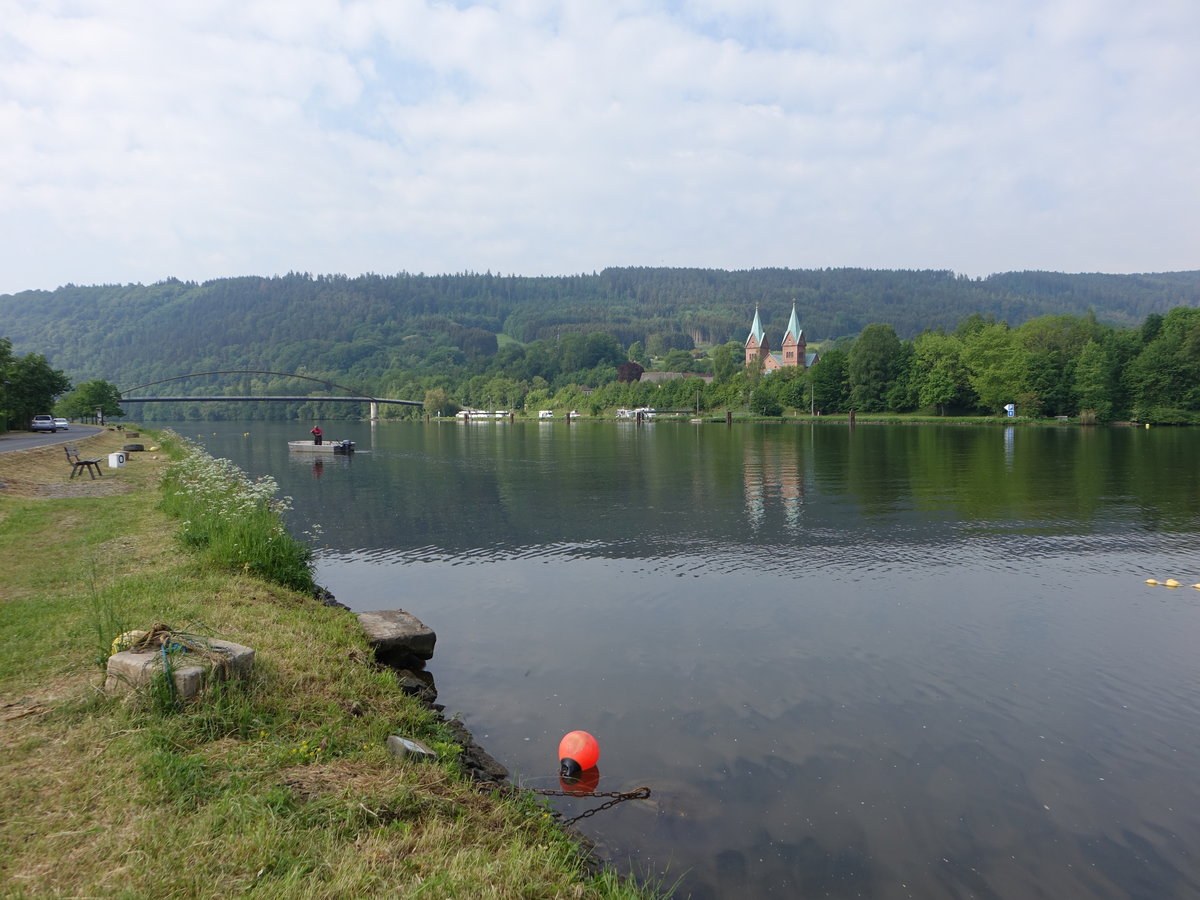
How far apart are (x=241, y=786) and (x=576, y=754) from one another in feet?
14.5

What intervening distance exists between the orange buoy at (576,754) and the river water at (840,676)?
278mm

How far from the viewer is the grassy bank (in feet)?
18.0

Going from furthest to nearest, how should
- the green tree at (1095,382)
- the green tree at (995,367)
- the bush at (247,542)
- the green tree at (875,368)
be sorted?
the green tree at (875,368) < the green tree at (995,367) < the green tree at (1095,382) < the bush at (247,542)

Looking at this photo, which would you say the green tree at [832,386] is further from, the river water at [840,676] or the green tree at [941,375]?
the river water at [840,676]

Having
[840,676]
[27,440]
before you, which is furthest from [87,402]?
[840,676]

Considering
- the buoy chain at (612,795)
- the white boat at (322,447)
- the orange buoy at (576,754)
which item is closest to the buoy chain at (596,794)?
the buoy chain at (612,795)

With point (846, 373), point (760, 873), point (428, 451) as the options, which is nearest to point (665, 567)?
point (760, 873)

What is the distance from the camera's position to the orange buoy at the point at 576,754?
968cm

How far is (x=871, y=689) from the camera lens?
40.7ft

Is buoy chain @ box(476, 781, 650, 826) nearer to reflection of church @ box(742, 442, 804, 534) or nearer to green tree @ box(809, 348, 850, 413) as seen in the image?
reflection of church @ box(742, 442, 804, 534)

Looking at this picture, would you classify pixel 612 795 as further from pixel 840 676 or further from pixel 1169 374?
pixel 1169 374

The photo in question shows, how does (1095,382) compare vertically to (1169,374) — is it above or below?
below

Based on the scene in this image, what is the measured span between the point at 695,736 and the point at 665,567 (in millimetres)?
10452

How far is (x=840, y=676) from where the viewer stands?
12969mm
